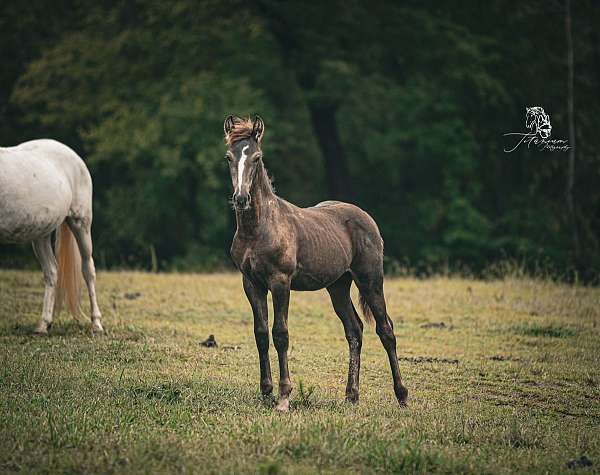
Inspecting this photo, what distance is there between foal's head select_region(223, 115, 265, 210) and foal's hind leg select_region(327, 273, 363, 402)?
1.63 m

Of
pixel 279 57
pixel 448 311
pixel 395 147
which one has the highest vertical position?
pixel 279 57

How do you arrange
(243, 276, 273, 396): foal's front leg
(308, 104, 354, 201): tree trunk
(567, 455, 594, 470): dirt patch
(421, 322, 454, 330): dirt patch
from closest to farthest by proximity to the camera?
1. (567, 455, 594, 470): dirt patch
2. (243, 276, 273, 396): foal's front leg
3. (421, 322, 454, 330): dirt patch
4. (308, 104, 354, 201): tree trunk

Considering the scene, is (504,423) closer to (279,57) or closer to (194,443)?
(194,443)

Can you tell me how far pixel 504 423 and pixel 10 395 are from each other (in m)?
4.42

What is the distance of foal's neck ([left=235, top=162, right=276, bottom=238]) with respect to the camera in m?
7.34

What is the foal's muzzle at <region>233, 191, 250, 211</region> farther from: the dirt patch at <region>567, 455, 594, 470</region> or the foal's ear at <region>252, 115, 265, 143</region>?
the dirt patch at <region>567, 455, 594, 470</region>

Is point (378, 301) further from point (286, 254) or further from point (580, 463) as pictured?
point (580, 463)

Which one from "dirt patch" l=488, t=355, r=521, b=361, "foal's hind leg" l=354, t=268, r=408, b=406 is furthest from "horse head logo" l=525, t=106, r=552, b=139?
"foal's hind leg" l=354, t=268, r=408, b=406

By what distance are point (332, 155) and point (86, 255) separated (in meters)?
16.0

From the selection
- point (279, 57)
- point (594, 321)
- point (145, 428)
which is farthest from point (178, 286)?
point (279, 57)

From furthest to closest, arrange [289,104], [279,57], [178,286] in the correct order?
1. [289,104]
2. [279,57]
3. [178,286]

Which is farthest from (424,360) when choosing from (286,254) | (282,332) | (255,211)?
(255,211)

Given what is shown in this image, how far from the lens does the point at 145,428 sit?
6.39 meters

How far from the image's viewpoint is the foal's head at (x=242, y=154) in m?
6.87
